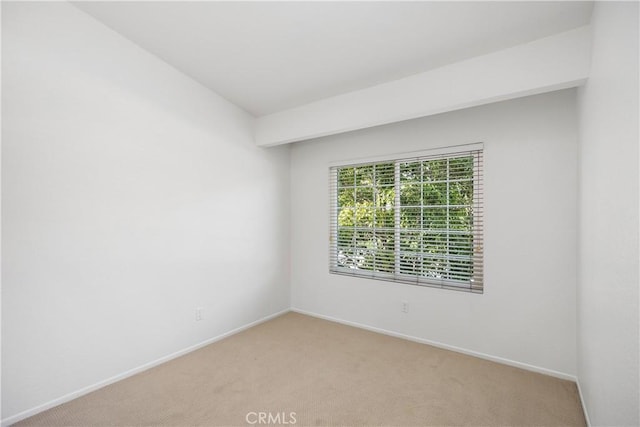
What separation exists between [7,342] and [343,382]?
2.22 metres

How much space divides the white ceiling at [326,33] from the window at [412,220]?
40.3 inches

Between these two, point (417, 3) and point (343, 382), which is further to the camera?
point (343, 382)

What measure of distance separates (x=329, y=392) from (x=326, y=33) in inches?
103

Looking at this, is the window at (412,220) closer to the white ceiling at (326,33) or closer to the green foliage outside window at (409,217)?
the green foliage outside window at (409,217)

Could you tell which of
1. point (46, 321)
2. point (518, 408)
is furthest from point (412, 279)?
point (46, 321)

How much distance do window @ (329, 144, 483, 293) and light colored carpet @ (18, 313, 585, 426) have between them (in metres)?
0.80

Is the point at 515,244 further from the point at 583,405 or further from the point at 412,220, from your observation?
the point at 583,405

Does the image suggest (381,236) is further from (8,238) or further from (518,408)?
(8,238)

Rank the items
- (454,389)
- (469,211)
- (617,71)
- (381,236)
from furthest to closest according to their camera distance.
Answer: (381,236) < (469,211) < (454,389) < (617,71)

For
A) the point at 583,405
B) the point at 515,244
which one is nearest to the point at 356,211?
the point at 515,244

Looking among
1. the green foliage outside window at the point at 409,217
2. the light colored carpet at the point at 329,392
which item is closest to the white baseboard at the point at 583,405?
the light colored carpet at the point at 329,392

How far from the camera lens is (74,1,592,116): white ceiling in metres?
2.01

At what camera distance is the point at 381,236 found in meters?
3.60

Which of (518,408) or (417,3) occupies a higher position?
(417,3)
